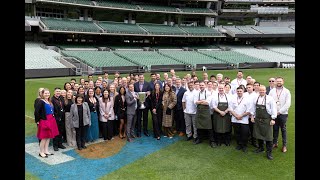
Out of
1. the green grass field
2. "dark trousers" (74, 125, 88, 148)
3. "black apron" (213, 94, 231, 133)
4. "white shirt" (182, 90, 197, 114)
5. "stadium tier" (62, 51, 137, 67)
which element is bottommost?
the green grass field

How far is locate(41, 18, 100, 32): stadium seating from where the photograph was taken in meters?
37.0

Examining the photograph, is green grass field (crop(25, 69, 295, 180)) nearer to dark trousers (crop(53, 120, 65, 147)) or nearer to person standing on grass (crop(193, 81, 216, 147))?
person standing on grass (crop(193, 81, 216, 147))

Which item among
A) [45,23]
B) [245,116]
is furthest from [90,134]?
[45,23]

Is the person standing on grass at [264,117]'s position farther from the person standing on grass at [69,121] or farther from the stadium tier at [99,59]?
the stadium tier at [99,59]

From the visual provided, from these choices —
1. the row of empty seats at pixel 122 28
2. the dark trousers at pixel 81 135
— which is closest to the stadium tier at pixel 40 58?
the row of empty seats at pixel 122 28

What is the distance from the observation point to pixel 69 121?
955cm

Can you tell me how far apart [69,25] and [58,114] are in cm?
3230

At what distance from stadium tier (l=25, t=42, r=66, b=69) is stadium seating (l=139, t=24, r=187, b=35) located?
1677cm

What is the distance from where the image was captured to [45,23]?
36562 mm

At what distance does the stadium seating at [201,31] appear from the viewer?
4875 cm

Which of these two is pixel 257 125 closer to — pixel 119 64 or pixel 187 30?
pixel 119 64

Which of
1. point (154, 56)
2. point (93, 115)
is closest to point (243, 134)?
point (93, 115)

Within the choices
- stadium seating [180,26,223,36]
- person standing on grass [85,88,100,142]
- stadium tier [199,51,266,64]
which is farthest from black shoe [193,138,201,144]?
stadium seating [180,26,223,36]
